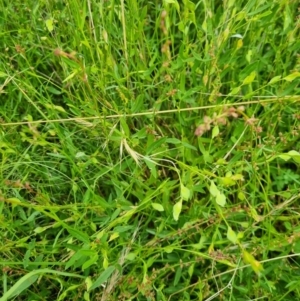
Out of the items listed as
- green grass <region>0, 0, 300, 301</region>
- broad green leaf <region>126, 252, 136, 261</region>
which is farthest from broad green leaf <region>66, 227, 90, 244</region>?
broad green leaf <region>126, 252, 136, 261</region>

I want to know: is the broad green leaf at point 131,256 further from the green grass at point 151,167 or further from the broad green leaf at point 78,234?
the broad green leaf at point 78,234

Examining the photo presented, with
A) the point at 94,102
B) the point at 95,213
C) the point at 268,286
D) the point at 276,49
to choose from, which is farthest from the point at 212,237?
the point at 276,49

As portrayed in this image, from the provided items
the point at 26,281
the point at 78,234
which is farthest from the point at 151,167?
→ the point at 26,281

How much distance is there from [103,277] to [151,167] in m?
0.23

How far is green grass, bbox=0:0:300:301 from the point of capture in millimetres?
1062

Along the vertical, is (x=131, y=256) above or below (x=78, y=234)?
below

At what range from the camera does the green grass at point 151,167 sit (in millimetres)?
Result: 1062

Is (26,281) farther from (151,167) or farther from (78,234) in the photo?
(151,167)

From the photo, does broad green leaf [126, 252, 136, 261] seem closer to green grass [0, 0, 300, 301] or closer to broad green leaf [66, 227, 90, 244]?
green grass [0, 0, 300, 301]

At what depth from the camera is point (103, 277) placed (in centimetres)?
100

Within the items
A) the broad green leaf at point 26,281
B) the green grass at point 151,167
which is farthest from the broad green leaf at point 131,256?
the broad green leaf at point 26,281

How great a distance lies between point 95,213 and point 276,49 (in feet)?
1.91

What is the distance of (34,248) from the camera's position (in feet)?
3.72

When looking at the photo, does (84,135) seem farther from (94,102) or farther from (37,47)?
(37,47)
